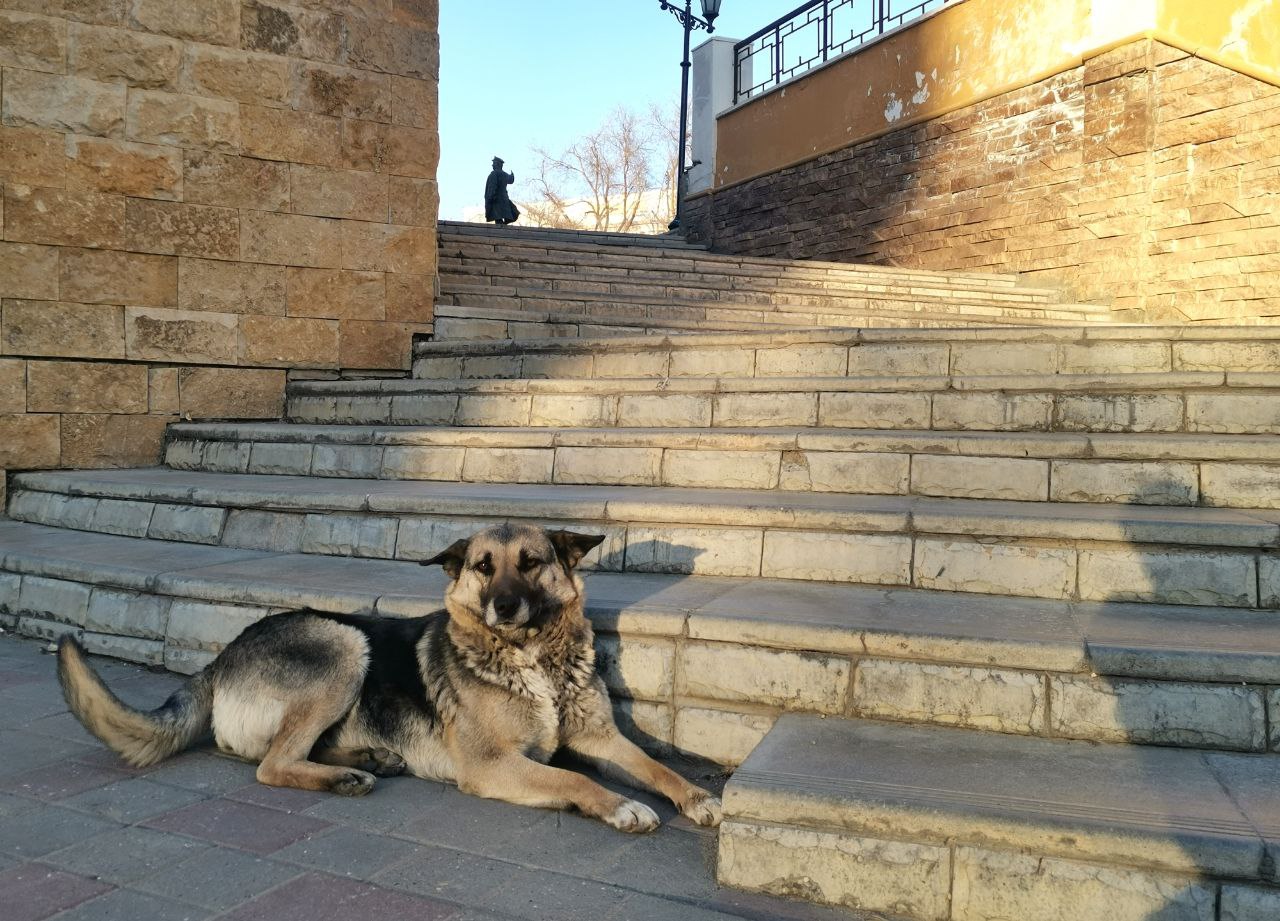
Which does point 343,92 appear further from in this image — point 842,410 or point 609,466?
point 842,410

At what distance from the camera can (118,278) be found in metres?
7.97

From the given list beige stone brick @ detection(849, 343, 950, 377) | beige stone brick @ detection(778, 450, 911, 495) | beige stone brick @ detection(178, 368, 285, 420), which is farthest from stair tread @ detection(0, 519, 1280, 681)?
beige stone brick @ detection(178, 368, 285, 420)

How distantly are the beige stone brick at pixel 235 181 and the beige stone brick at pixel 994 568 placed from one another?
666cm

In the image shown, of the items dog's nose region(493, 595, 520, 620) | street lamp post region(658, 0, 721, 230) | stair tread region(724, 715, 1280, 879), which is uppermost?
street lamp post region(658, 0, 721, 230)

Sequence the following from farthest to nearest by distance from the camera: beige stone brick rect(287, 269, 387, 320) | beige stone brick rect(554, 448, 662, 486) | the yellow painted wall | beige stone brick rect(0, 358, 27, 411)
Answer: the yellow painted wall → beige stone brick rect(287, 269, 387, 320) → beige stone brick rect(0, 358, 27, 411) → beige stone brick rect(554, 448, 662, 486)

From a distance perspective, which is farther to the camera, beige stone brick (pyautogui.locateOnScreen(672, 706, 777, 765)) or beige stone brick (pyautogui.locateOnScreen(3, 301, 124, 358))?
beige stone brick (pyautogui.locateOnScreen(3, 301, 124, 358))

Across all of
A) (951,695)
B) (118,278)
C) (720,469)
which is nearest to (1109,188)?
(720,469)

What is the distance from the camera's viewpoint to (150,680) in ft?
15.9

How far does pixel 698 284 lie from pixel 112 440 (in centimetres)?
675

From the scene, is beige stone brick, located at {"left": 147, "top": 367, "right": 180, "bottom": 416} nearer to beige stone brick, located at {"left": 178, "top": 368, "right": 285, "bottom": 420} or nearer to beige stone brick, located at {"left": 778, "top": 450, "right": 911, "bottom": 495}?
beige stone brick, located at {"left": 178, "top": 368, "right": 285, "bottom": 420}

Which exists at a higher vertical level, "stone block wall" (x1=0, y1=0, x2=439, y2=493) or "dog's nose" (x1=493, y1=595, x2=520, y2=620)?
"stone block wall" (x1=0, y1=0, x2=439, y2=493)

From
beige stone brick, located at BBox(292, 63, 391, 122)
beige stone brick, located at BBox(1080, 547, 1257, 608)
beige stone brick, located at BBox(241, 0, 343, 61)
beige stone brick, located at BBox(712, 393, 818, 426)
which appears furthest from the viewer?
beige stone brick, located at BBox(292, 63, 391, 122)

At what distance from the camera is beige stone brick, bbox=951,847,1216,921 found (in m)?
2.45

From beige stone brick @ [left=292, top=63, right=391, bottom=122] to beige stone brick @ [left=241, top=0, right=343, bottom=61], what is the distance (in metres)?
0.15
